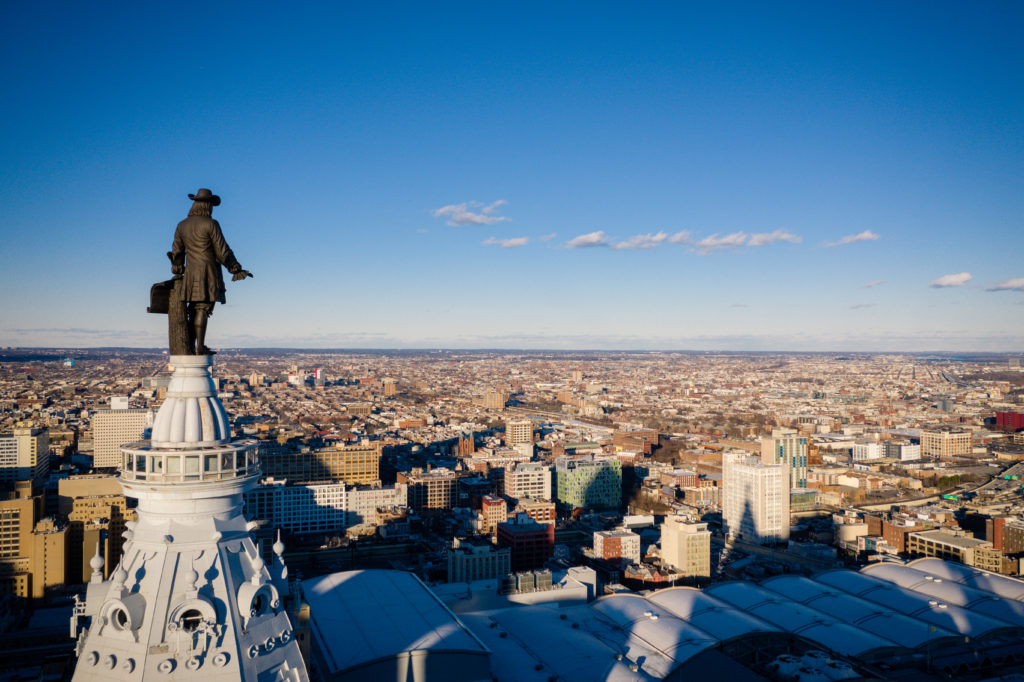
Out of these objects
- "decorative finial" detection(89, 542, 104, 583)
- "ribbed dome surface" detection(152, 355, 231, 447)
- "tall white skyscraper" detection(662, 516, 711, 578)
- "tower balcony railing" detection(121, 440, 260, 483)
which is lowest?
"tall white skyscraper" detection(662, 516, 711, 578)

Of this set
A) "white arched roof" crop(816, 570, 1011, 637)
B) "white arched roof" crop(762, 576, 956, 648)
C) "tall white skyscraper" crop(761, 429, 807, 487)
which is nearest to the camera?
"white arched roof" crop(762, 576, 956, 648)

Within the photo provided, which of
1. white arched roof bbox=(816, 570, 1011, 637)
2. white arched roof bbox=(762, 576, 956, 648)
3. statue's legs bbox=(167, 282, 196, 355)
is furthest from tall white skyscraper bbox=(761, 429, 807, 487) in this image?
statue's legs bbox=(167, 282, 196, 355)

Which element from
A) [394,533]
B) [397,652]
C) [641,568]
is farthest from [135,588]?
[394,533]

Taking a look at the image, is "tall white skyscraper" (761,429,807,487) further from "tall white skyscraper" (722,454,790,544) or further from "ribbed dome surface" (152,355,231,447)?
"ribbed dome surface" (152,355,231,447)

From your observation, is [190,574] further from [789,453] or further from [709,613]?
[789,453]

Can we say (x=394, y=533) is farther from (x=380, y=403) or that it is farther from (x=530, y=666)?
(x=380, y=403)

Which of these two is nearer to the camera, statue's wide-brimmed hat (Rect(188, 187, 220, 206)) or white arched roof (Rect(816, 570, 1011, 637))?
statue's wide-brimmed hat (Rect(188, 187, 220, 206))

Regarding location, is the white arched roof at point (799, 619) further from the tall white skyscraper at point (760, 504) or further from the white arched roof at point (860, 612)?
the tall white skyscraper at point (760, 504)

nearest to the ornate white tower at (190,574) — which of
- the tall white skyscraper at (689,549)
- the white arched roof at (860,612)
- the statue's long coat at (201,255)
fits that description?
the statue's long coat at (201,255)

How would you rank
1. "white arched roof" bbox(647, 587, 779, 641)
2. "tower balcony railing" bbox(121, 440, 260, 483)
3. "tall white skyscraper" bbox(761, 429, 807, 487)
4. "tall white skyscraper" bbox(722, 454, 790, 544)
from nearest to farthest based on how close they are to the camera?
"tower balcony railing" bbox(121, 440, 260, 483) → "white arched roof" bbox(647, 587, 779, 641) → "tall white skyscraper" bbox(722, 454, 790, 544) → "tall white skyscraper" bbox(761, 429, 807, 487)
